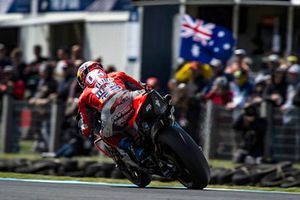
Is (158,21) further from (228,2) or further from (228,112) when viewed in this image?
(228,112)

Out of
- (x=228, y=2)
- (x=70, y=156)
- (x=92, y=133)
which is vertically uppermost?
(x=228, y=2)

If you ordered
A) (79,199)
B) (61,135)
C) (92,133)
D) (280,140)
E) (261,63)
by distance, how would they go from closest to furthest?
(79,199) < (92,133) < (280,140) < (61,135) < (261,63)

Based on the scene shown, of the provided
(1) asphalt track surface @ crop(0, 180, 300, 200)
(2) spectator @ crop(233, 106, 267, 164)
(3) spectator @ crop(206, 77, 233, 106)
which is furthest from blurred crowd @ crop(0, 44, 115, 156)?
(1) asphalt track surface @ crop(0, 180, 300, 200)

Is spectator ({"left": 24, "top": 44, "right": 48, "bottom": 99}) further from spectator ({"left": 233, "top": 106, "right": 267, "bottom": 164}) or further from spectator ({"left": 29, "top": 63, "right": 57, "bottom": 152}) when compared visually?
spectator ({"left": 233, "top": 106, "right": 267, "bottom": 164})

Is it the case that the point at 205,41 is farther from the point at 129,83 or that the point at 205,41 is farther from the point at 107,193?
the point at 107,193

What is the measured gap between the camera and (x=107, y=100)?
10.4m

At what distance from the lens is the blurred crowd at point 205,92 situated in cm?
1584

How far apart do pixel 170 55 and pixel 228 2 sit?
65.8 inches

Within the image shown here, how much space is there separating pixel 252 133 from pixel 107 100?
18.7 ft

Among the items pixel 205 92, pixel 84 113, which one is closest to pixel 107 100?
pixel 84 113

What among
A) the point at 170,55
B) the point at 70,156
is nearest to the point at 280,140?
the point at 70,156

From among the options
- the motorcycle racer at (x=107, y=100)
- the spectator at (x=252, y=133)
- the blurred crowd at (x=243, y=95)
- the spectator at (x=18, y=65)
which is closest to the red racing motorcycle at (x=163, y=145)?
the motorcycle racer at (x=107, y=100)

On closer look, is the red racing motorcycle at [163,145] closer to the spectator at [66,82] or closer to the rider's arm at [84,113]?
the rider's arm at [84,113]

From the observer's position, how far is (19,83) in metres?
18.6
